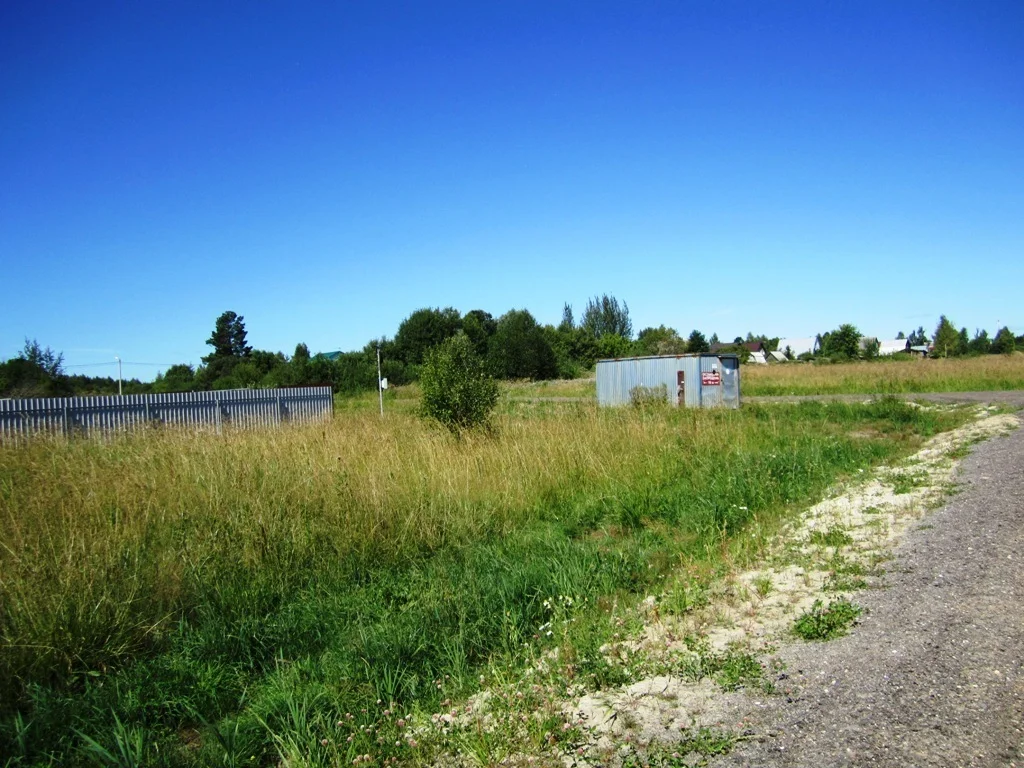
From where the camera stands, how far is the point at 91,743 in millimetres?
3203

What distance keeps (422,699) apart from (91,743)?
1.59 meters

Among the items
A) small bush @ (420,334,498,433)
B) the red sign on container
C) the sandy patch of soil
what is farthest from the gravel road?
the red sign on container

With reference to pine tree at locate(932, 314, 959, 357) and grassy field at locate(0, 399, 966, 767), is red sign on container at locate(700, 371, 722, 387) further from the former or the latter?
pine tree at locate(932, 314, 959, 357)

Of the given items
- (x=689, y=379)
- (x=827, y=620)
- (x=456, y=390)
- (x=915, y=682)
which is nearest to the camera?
(x=915, y=682)

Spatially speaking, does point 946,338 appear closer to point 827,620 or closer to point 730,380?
point 730,380

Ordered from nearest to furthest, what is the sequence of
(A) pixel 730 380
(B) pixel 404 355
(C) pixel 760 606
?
(C) pixel 760 606
(A) pixel 730 380
(B) pixel 404 355

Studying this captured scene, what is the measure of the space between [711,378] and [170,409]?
16.7m

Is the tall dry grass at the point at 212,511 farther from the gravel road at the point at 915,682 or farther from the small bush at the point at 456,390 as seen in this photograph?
the gravel road at the point at 915,682

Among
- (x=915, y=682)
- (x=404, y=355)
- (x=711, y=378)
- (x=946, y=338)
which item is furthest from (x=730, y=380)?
(x=946, y=338)

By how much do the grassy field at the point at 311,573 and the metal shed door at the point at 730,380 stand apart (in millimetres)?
12249

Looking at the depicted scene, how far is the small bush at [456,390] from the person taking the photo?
1352cm

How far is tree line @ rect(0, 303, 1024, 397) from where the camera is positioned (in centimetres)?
3840

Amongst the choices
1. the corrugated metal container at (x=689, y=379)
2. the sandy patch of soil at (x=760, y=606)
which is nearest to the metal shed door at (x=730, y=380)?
the corrugated metal container at (x=689, y=379)

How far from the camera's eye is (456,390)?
531 inches
